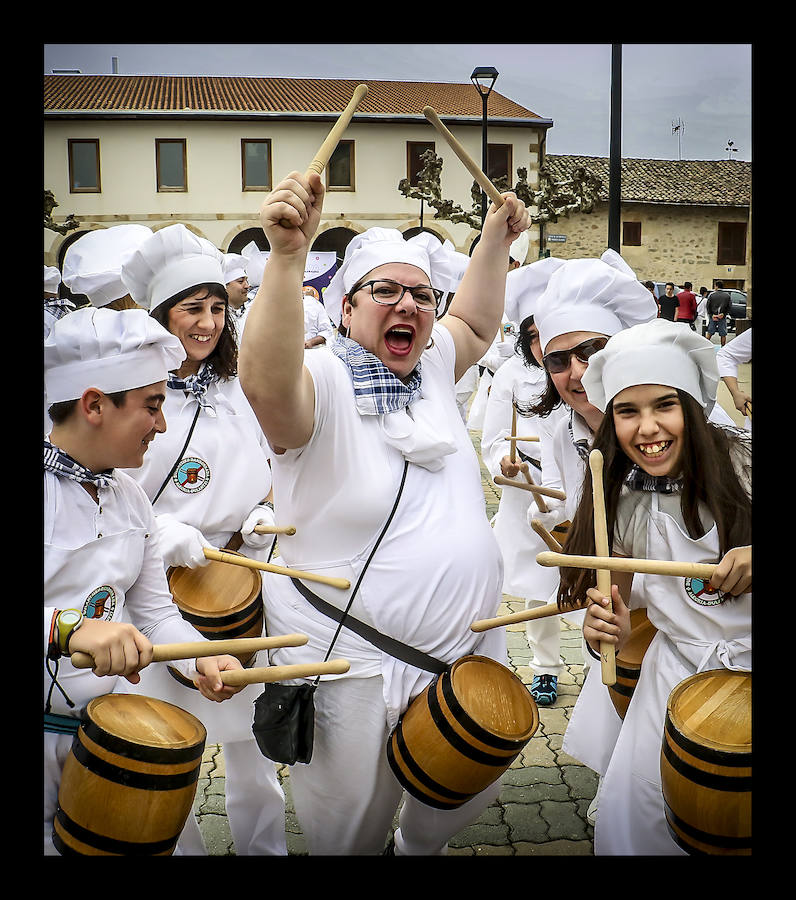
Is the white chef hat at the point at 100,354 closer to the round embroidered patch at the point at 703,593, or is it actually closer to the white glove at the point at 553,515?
the round embroidered patch at the point at 703,593

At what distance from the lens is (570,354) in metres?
3.24

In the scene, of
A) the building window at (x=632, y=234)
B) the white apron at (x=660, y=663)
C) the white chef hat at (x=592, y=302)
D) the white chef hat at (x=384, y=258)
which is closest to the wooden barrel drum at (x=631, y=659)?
the white apron at (x=660, y=663)

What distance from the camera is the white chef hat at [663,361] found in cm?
231

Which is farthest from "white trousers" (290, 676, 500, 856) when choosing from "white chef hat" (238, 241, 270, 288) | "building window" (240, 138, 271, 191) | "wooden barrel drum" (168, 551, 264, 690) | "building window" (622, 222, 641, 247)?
"building window" (622, 222, 641, 247)

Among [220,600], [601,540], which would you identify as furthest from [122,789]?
[601,540]

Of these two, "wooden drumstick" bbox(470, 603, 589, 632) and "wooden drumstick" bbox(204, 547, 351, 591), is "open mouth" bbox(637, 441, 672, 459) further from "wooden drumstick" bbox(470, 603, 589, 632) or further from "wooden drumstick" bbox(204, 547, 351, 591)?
"wooden drumstick" bbox(204, 547, 351, 591)

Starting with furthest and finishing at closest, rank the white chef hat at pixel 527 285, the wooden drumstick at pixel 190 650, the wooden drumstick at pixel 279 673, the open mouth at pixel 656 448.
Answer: the white chef hat at pixel 527 285, the open mouth at pixel 656 448, the wooden drumstick at pixel 279 673, the wooden drumstick at pixel 190 650

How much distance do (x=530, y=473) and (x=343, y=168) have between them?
2.55 meters

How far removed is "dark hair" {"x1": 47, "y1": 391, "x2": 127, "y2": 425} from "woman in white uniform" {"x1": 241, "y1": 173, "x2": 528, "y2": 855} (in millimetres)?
374

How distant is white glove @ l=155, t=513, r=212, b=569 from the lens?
283 centimetres

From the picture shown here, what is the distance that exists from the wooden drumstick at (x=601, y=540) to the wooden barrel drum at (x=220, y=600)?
1107mm

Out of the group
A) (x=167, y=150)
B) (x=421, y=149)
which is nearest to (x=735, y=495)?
(x=167, y=150)

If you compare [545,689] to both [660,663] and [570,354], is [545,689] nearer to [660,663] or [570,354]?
[570,354]
